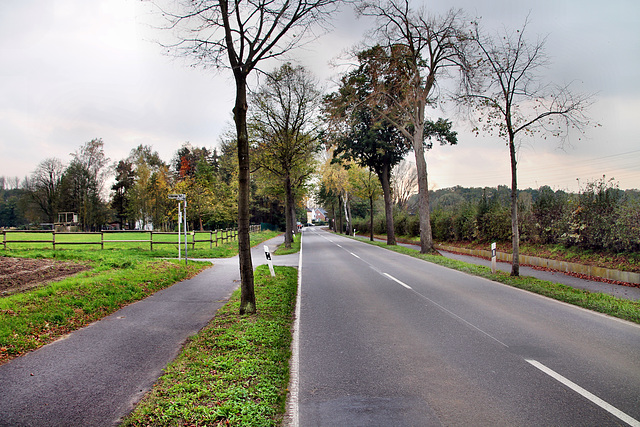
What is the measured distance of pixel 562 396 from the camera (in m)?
3.51

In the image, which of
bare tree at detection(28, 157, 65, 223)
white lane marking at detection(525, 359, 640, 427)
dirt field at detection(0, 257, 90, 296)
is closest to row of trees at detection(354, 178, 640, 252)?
white lane marking at detection(525, 359, 640, 427)

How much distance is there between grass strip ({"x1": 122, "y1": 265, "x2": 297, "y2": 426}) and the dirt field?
5654mm

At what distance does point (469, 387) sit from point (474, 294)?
17.8 feet

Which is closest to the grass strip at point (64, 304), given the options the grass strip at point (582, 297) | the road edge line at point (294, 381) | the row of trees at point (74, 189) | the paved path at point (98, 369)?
the paved path at point (98, 369)

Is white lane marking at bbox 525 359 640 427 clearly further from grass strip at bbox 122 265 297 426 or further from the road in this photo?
grass strip at bbox 122 265 297 426

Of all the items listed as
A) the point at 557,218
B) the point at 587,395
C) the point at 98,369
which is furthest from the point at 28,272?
the point at 557,218

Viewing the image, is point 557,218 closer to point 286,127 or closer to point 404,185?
point 286,127

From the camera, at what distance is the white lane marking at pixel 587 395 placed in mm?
3064

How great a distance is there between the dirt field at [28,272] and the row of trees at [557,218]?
1726 cm

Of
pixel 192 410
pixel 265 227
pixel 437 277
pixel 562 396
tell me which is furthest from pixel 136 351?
pixel 265 227

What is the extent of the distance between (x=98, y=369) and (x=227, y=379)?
6.23 feet

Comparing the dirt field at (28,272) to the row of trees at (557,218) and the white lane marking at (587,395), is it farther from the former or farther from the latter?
the row of trees at (557,218)

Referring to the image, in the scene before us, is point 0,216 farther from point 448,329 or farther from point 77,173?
point 448,329

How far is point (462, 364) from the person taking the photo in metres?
4.40
